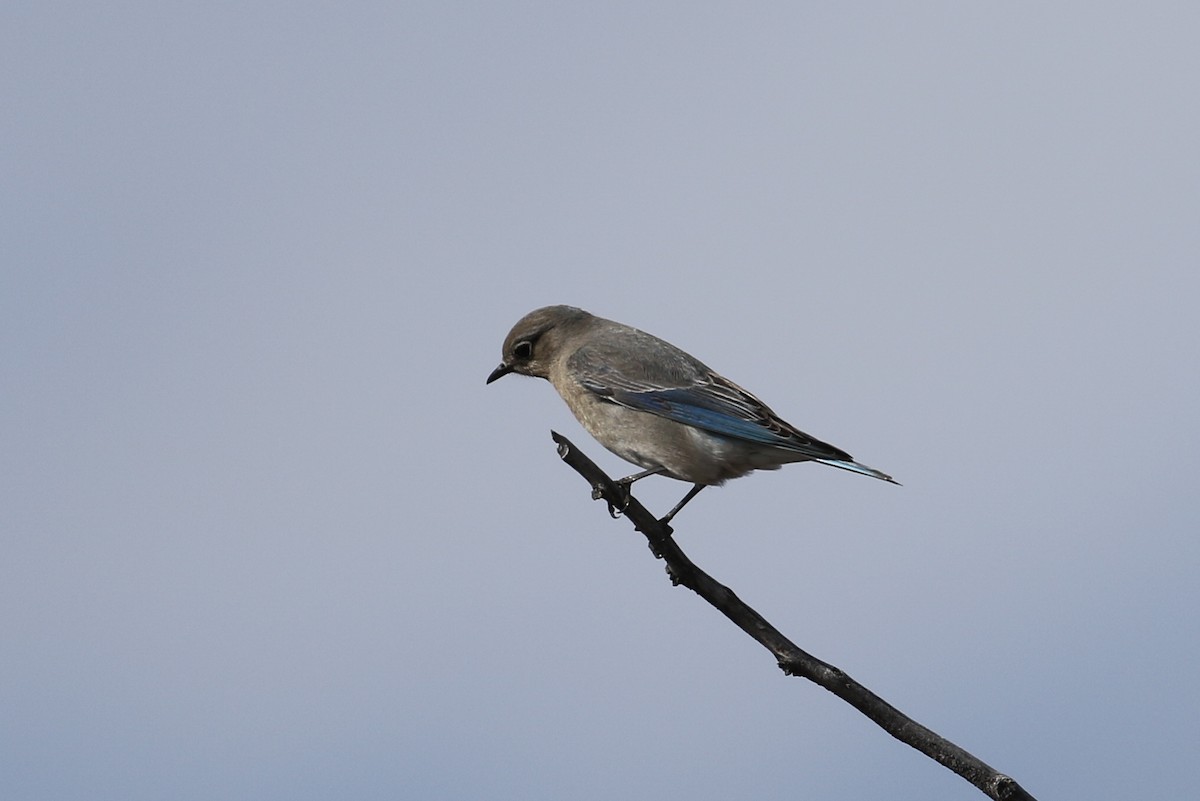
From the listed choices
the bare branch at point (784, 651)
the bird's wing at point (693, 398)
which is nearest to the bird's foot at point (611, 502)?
the bare branch at point (784, 651)

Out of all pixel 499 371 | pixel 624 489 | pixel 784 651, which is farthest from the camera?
pixel 499 371

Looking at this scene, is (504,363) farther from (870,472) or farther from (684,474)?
(870,472)

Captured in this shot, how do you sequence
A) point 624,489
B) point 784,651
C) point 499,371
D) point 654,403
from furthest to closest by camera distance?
point 499,371 → point 654,403 → point 624,489 → point 784,651

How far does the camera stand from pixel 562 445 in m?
8.92

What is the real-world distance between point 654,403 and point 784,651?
11.2 ft

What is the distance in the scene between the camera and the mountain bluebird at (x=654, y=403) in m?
10.7

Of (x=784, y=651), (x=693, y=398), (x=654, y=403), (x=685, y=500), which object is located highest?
(x=693, y=398)

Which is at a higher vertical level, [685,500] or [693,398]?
[693,398]

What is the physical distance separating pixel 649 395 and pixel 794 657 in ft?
11.8

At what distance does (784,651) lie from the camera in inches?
320

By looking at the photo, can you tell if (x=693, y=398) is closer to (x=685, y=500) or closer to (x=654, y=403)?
(x=654, y=403)

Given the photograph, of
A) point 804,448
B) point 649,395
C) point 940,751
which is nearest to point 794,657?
point 940,751

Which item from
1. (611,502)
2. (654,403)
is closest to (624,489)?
(611,502)

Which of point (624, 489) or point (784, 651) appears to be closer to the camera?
point (784, 651)
